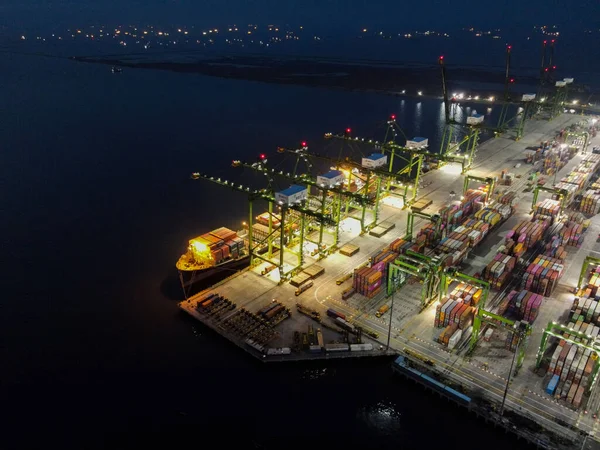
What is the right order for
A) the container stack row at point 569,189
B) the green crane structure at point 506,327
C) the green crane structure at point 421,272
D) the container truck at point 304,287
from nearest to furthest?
the green crane structure at point 506,327, the green crane structure at point 421,272, the container truck at point 304,287, the container stack row at point 569,189

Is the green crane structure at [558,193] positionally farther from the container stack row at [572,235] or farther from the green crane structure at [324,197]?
the green crane structure at [324,197]

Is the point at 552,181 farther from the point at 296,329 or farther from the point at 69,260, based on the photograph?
the point at 69,260

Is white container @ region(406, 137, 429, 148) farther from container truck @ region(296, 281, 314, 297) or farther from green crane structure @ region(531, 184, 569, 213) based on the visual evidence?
container truck @ region(296, 281, 314, 297)

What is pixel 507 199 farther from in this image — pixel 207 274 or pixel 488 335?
pixel 207 274

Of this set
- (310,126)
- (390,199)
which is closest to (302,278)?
(390,199)

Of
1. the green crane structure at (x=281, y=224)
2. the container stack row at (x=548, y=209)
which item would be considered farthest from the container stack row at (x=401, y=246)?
the container stack row at (x=548, y=209)

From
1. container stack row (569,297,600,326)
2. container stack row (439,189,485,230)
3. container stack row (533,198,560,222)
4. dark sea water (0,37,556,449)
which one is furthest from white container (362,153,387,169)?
container stack row (569,297,600,326)

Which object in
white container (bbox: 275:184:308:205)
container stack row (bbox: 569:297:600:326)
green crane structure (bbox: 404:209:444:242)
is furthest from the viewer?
green crane structure (bbox: 404:209:444:242)
